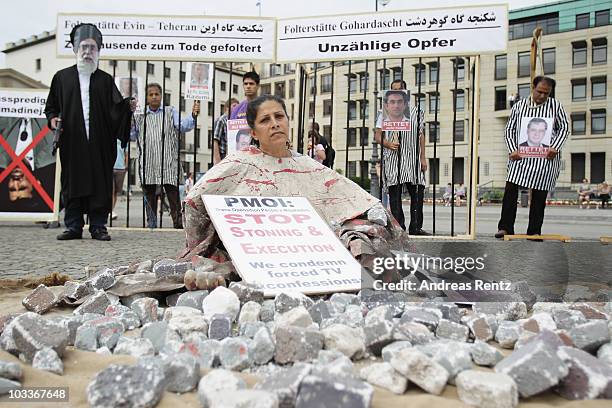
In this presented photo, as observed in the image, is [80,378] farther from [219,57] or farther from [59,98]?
[219,57]

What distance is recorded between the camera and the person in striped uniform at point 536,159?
5.64 metres

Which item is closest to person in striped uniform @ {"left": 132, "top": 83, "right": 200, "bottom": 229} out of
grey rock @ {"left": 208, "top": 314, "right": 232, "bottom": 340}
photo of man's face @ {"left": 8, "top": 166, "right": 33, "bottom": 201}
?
photo of man's face @ {"left": 8, "top": 166, "right": 33, "bottom": 201}

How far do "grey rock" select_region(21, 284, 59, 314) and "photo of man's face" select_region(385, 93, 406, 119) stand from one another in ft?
13.8

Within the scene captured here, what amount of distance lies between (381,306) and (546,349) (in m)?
0.74

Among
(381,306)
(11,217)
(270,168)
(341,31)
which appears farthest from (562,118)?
(11,217)

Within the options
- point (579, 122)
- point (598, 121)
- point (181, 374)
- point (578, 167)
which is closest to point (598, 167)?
point (578, 167)

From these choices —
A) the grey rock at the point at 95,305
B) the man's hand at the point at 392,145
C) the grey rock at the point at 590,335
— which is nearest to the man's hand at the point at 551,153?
the man's hand at the point at 392,145

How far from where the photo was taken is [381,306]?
6.64 ft

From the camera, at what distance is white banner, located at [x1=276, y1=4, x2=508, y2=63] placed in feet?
18.0

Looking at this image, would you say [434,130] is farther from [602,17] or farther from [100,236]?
[602,17]

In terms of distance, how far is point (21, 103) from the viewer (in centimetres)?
714

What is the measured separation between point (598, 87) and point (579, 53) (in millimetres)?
2867

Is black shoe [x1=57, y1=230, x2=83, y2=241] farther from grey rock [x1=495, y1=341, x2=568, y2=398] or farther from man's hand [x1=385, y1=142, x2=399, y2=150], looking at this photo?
grey rock [x1=495, y1=341, x2=568, y2=398]

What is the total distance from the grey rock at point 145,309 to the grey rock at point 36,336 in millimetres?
445
